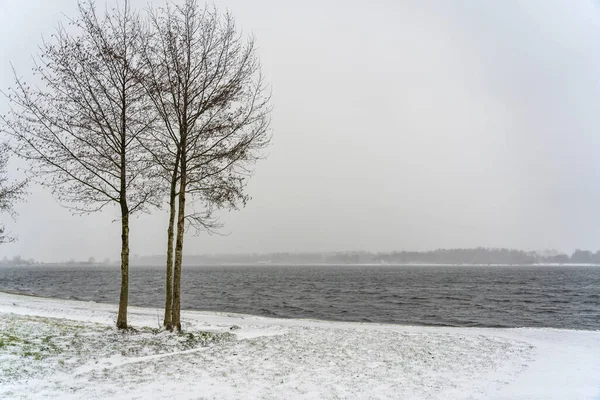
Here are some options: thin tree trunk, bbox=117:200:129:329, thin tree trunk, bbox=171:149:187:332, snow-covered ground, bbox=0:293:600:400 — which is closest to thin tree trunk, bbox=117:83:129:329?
thin tree trunk, bbox=117:200:129:329

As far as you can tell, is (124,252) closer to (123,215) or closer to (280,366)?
(123,215)

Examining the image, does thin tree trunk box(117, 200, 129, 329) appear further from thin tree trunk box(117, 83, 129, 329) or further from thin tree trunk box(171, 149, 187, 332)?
thin tree trunk box(171, 149, 187, 332)

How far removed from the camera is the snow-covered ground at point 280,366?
916 centimetres

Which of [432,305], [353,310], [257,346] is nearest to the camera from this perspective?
[257,346]

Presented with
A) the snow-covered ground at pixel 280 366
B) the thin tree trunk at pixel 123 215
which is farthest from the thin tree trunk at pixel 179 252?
the thin tree trunk at pixel 123 215

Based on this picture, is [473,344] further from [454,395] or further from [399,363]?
[454,395]

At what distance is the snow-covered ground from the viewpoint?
9.16 m

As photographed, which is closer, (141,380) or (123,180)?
(141,380)

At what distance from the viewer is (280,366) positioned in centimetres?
1150

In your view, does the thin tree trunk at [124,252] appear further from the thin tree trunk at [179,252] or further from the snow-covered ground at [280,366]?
the thin tree trunk at [179,252]

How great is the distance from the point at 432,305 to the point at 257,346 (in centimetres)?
3560

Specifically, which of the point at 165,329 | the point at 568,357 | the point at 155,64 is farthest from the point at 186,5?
the point at 568,357

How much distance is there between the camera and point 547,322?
3359 cm

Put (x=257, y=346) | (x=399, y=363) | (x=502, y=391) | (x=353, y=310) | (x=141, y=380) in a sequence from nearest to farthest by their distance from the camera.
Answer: (x=141, y=380) → (x=502, y=391) → (x=399, y=363) → (x=257, y=346) → (x=353, y=310)
